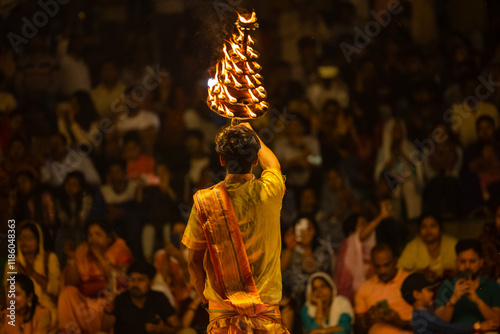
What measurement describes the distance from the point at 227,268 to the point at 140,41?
3.81 meters

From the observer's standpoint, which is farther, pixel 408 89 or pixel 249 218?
pixel 408 89

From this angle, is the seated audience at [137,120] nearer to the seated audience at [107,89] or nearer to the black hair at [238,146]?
the seated audience at [107,89]

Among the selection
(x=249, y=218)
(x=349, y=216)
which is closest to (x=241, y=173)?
(x=249, y=218)

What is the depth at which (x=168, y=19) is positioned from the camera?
696cm

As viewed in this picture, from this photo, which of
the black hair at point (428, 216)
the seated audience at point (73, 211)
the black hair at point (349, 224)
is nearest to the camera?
the black hair at point (428, 216)

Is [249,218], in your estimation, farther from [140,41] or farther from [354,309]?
[140,41]

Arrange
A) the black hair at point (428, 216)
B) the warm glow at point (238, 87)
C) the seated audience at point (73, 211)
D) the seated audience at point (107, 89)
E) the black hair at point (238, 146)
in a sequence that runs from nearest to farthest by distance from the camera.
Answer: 1. the black hair at point (238, 146)
2. the warm glow at point (238, 87)
3. the black hair at point (428, 216)
4. the seated audience at point (73, 211)
5. the seated audience at point (107, 89)

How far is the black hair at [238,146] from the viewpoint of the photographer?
11.8ft

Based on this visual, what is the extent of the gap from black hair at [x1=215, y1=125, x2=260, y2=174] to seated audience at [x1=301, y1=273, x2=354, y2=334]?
3.20 metres

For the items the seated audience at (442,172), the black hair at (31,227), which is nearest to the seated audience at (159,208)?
the black hair at (31,227)

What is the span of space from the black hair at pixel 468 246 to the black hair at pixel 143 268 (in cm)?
256

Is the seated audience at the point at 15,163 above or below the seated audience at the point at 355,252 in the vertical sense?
above

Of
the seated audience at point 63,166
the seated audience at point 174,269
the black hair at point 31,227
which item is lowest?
the seated audience at point 174,269

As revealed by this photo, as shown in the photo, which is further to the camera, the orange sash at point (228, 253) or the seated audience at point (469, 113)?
the seated audience at point (469, 113)
